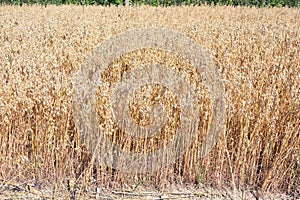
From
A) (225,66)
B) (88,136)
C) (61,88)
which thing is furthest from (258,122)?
(61,88)

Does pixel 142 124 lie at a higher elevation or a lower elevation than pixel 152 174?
higher

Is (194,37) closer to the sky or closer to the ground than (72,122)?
closer to the sky

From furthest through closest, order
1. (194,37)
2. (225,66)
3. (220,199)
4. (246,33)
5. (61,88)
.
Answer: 1. (246,33)
2. (194,37)
3. (225,66)
4. (61,88)
5. (220,199)

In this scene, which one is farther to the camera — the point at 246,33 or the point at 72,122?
the point at 246,33

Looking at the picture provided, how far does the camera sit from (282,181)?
249cm


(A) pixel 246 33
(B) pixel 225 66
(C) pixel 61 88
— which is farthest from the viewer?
(A) pixel 246 33

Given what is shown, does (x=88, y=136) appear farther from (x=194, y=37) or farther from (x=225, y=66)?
(x=194, y=37)

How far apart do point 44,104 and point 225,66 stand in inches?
65.4

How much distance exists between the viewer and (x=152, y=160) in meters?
2.48

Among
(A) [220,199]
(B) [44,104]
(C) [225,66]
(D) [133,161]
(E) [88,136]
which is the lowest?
(A) [220,199]

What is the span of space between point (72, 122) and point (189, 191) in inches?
38.4

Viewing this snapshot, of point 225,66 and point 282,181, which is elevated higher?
point 225,66

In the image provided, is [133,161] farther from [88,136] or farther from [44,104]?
[44,104]

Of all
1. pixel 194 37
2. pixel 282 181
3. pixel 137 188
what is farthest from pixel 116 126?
pixel 194 37
